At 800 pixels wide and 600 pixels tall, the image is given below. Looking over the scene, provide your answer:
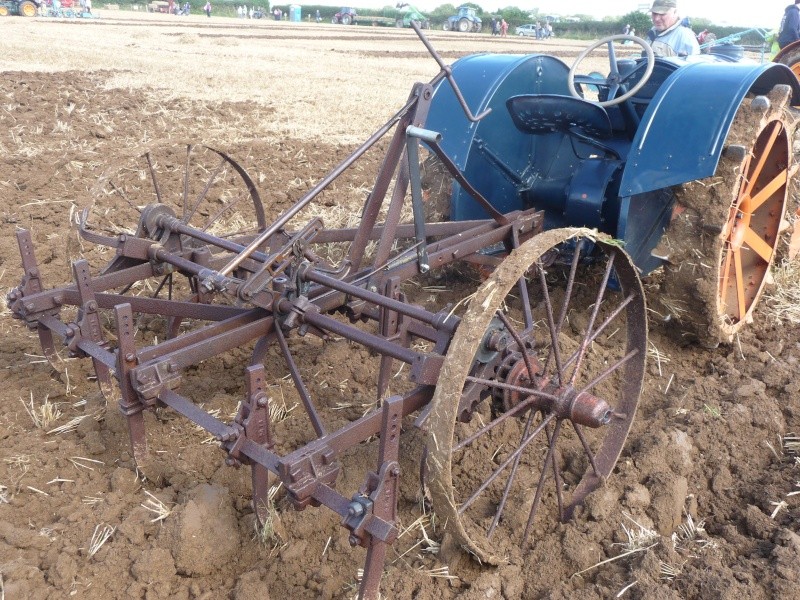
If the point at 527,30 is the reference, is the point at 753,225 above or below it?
above

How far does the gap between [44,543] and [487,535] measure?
5.37 feet

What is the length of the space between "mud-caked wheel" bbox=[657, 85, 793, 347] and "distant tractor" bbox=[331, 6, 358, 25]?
59.8 m

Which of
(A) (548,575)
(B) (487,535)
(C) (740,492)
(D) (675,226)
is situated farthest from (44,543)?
(D) (675,226)

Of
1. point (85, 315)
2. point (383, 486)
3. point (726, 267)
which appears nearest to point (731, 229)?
point (726, 267)

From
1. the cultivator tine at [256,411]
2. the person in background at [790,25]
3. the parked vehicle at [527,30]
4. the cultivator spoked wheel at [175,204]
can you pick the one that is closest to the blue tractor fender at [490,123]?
the cultivator spoked wheel at [175,204]

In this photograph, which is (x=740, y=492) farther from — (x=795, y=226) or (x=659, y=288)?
(x=795, y=226)

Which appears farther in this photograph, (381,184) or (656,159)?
(656,159)

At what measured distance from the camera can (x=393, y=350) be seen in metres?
2.56

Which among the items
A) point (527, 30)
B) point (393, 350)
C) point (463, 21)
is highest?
point (393, 350)

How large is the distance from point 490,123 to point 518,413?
202 cm

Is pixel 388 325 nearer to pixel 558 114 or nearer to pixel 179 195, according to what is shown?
pixel 558 114

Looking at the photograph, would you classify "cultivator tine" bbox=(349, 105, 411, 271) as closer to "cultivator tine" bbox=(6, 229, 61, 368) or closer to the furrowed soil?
the furrowed soil

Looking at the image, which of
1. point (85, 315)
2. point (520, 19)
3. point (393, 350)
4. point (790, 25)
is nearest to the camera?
point (393, 350)

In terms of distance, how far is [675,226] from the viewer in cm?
337
